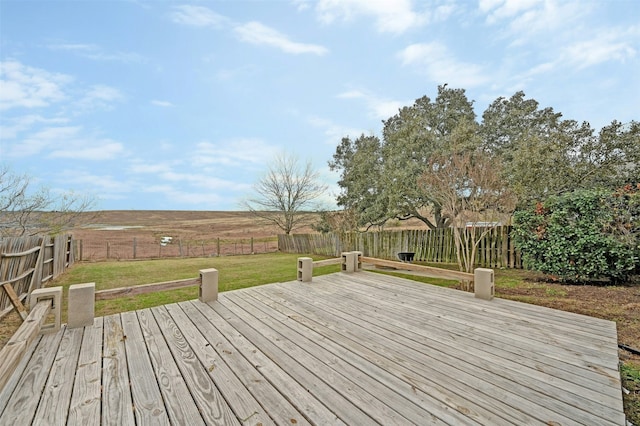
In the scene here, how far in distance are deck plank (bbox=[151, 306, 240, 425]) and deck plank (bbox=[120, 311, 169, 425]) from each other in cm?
19

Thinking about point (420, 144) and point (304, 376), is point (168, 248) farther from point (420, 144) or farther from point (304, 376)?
point (304, 376)

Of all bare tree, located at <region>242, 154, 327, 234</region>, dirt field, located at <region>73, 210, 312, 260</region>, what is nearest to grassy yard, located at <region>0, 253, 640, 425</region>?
dirt field, located at <region>73, 210, 312, 260</region>

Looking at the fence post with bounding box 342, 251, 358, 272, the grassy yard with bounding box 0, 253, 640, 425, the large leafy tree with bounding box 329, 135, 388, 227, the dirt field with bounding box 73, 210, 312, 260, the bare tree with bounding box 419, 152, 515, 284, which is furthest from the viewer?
the dirt field with bounding box 73, 210, 312, 260

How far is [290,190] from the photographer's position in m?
18.8

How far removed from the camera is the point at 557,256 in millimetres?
6090

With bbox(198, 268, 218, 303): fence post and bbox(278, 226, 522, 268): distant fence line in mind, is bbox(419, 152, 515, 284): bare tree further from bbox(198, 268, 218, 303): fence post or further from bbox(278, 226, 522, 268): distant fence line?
bbox(198, 268, 218, 303): fence post

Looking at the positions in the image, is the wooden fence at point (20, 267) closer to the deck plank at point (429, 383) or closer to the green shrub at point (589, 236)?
the deck plank at point (429, 383)

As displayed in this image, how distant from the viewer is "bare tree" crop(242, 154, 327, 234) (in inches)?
734

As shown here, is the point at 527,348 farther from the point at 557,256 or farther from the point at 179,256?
the point at 179,256

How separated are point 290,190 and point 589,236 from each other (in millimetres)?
15329

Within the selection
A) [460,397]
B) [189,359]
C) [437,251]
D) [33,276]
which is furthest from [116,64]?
[437,251]

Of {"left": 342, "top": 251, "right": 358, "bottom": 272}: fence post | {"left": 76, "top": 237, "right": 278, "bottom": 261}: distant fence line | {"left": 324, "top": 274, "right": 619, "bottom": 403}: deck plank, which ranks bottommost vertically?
{"left": 76, "top": 237, "right": 278, "bottom": 261}: distant fence line

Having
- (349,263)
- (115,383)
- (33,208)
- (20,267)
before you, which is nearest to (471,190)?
(349,263)

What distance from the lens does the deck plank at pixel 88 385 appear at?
159 cm
